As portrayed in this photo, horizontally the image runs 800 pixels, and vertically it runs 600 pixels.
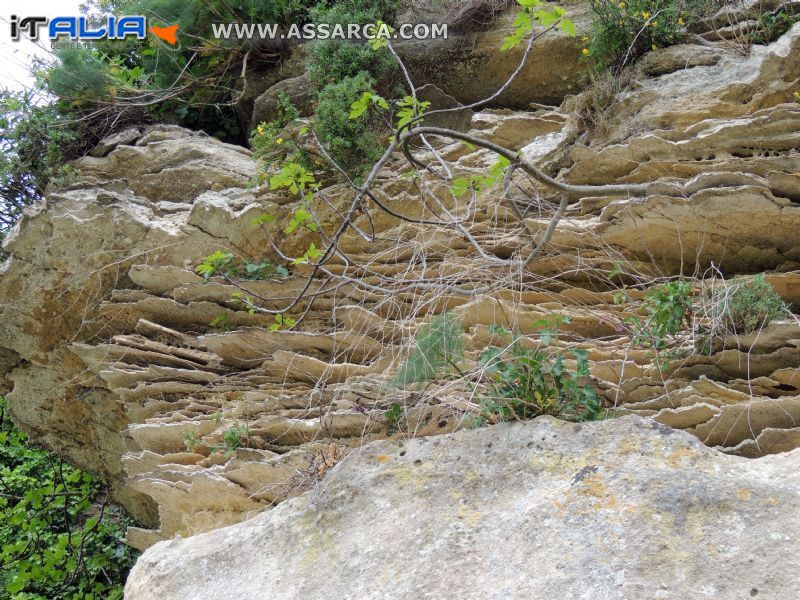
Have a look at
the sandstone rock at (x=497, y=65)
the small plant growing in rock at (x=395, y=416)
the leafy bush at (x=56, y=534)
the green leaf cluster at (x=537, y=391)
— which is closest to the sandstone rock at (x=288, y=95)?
the sandstone rock at (x=497, y=65)

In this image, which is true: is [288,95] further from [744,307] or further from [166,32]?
[744,307]

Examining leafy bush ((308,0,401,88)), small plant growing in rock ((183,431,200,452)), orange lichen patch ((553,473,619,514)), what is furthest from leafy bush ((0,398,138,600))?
orange lichen patch ((553,473,619,514))

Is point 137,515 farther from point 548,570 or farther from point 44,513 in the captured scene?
point 548,570

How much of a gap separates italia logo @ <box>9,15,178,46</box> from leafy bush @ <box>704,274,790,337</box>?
15.5 feet

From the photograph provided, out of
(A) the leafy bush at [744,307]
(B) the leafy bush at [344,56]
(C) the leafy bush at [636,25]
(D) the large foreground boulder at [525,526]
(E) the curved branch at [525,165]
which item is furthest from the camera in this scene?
(B) the leafy bush at [344,56]

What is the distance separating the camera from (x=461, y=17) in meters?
6.07

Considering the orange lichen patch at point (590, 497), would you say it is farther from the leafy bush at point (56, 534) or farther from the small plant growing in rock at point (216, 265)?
the leafy bush at point (56, 534)

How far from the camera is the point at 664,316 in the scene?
345cm

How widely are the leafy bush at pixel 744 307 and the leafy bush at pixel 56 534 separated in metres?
4.78

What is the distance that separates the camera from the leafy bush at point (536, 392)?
318 cm

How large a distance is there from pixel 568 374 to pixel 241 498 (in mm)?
2040

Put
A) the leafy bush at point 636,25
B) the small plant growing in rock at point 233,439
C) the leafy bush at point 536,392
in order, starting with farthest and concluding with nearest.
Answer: the leafy bush at point 636,25, the small plant growing in rock at point 233,439, the leafy bush at point 536,392

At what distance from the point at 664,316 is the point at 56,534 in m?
5.25

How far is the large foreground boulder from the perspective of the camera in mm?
2428
